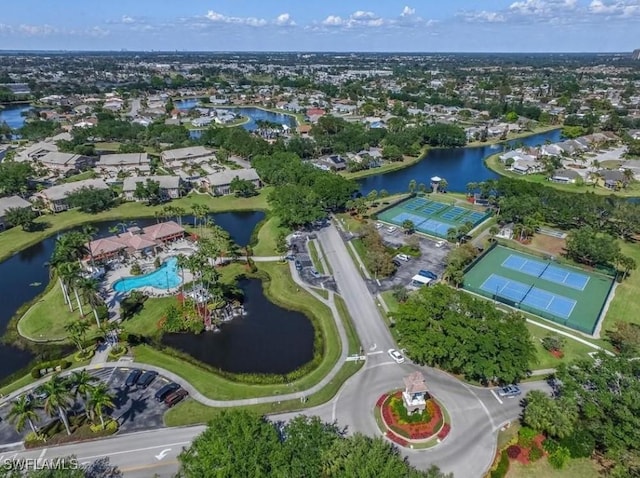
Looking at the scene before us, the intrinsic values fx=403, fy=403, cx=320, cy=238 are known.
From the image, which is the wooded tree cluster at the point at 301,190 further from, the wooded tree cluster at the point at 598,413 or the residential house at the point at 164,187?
the wooded tree cluster at the point at 598,413

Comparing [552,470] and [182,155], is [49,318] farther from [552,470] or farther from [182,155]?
[182,155]

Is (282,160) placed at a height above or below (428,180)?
above

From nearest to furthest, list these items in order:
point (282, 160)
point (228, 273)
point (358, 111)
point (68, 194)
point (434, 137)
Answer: point (228, 273)
point (68, 194)
point (282, 160)
point (434, 137)
point (358, 111)

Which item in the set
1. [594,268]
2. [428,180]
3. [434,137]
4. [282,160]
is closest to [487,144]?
[434,137]

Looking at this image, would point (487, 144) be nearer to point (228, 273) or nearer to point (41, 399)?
point (228, 273)

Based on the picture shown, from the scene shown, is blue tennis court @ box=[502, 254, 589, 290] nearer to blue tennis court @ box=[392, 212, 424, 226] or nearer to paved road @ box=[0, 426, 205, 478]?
blue tennis court @ box=[392, 212, 424, 226]

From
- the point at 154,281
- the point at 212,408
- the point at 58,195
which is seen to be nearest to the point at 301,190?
the point at 154,281

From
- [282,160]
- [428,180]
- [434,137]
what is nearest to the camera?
[282,160]
